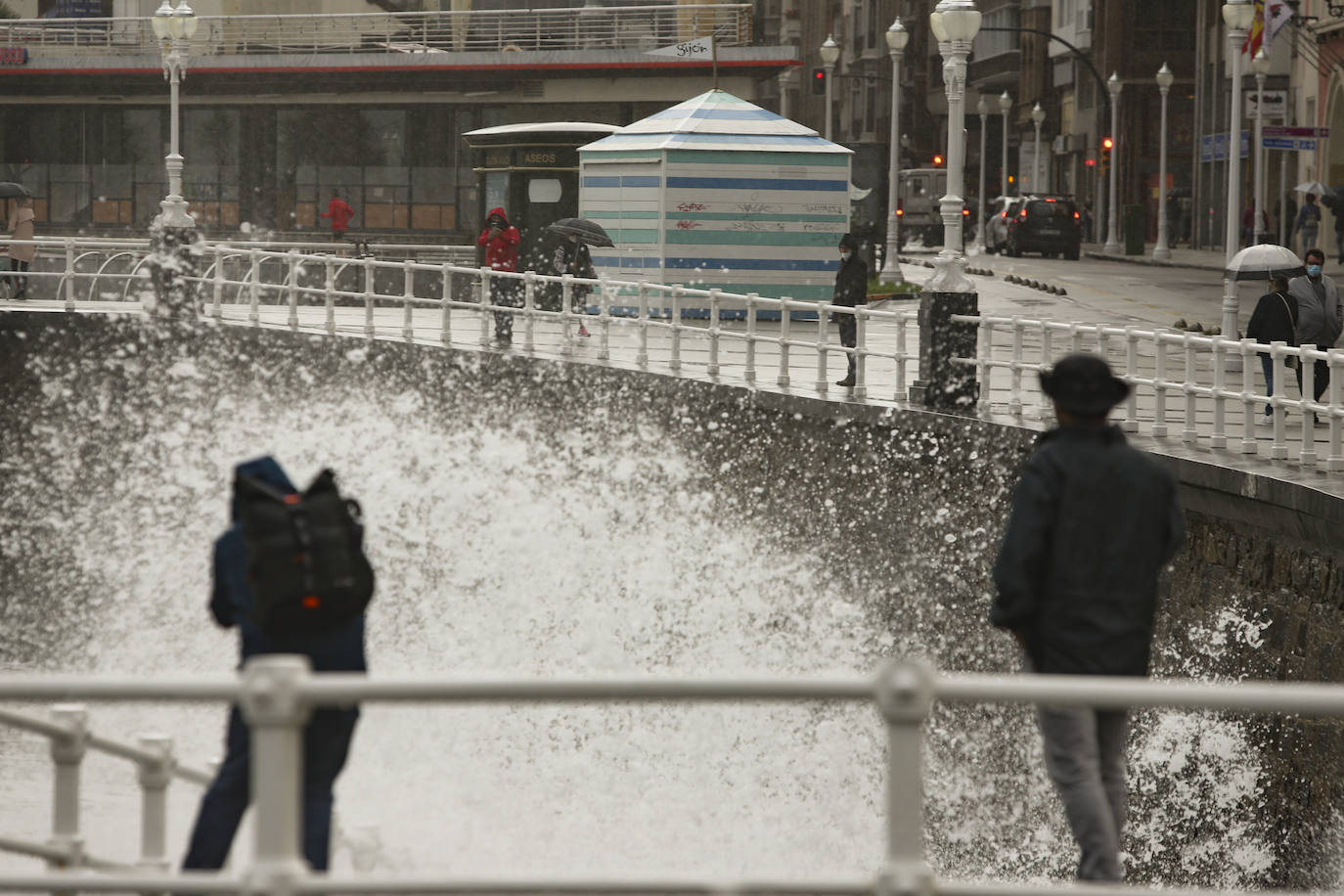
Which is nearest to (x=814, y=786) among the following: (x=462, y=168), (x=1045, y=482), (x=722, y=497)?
(x=722, y=497)

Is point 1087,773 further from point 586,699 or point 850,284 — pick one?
point 850,284

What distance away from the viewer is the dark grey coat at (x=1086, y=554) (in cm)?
585

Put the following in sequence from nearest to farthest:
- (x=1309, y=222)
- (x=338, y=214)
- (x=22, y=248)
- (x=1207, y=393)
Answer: (x=1207, y=393) → (x=22, y=248) → (x=1309, y=222) → (x=338, y=214)

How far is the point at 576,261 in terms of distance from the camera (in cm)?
2372

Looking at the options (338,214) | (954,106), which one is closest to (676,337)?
(954,106)

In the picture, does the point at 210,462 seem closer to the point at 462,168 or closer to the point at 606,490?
the point at 606,490

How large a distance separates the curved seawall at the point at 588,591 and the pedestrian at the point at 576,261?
3419 mm

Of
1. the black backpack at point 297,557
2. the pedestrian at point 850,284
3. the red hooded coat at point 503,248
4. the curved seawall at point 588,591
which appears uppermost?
the red hooded coat at point 503,248

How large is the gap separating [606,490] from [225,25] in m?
33.5

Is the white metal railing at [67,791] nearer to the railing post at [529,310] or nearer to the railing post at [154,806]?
the railing post at [154,806]

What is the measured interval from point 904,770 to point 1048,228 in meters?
46.2

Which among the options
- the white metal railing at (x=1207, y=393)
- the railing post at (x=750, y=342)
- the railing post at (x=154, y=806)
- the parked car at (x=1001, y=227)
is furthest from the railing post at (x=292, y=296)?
the parked car at (x=1001, y=227)

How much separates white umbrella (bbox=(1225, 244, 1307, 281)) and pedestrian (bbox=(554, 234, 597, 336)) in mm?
8947

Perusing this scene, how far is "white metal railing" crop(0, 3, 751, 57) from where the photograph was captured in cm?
4466
